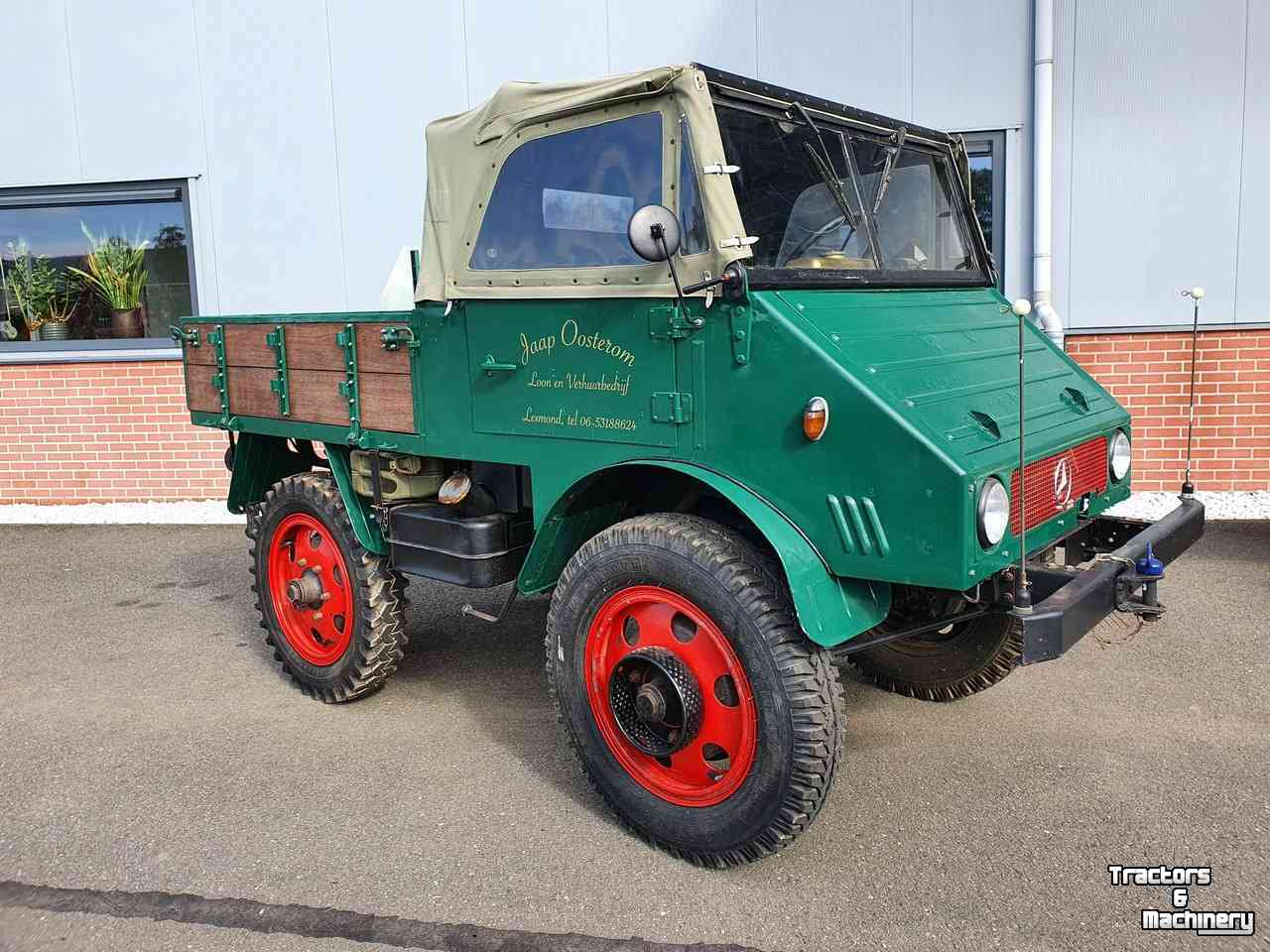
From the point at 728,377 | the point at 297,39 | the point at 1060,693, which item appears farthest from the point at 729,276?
the point at 297,39

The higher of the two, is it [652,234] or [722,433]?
[652,234]

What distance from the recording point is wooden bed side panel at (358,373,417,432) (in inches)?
167

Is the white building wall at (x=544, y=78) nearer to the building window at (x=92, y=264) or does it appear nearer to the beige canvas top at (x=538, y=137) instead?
the building window at (x=92, y=264)

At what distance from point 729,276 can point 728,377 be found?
0.31 m

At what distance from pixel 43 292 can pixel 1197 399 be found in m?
9.33

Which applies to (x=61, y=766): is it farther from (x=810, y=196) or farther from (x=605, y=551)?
(x=810, y=196)

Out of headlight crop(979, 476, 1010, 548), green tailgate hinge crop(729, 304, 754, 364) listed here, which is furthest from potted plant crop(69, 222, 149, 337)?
headlight crop(979, 476, 1010, 548)

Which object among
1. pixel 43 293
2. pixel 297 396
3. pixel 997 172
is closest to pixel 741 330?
pixel 297 396

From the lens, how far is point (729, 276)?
10.2 ft

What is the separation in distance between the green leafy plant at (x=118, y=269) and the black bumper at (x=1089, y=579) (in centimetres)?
810

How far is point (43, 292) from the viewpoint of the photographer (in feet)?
30.6

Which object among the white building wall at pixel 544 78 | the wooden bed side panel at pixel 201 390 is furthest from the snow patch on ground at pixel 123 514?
the wooden bed side panel at pixel 201 390

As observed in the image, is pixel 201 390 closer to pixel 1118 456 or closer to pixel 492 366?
pixel 492 366

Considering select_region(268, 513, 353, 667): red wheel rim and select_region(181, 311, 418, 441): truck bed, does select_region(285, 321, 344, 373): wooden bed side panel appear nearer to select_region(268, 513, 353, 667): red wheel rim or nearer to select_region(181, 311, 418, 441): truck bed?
select_region(181, 311, 418, 441): truck bed
